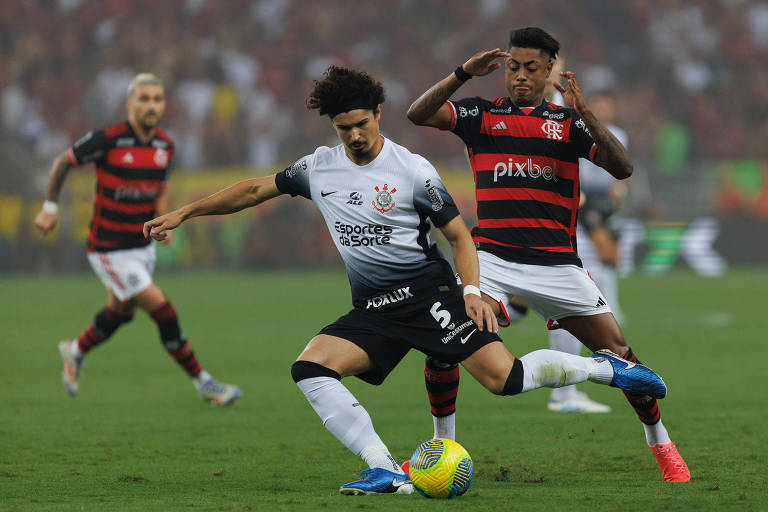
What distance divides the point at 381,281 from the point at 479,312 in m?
0.55

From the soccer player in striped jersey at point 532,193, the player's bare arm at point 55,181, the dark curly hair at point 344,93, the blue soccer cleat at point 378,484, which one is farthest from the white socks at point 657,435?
the player's bare arm at point 55,181

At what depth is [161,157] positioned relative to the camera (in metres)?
9.31

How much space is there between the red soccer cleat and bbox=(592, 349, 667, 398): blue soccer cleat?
324 millimetres

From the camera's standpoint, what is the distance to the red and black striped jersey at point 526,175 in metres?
6.03

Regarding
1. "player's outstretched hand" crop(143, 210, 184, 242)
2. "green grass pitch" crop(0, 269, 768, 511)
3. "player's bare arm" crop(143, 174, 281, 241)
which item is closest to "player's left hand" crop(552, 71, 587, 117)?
"player's bare arm" crop(143, 174, 281, 241)

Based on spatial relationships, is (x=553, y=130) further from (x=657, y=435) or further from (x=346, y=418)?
(x=346, y=418)

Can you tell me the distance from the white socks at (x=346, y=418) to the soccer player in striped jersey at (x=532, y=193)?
2.23ft

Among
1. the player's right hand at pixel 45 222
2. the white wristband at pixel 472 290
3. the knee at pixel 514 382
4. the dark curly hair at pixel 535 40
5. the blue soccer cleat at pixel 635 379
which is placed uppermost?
the dark curly hair at pixel 535 40

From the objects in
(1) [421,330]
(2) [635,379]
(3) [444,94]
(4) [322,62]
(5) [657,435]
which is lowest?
(5) [657,435]

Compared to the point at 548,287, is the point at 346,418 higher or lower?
lower

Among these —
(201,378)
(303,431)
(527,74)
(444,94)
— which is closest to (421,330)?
(444,94)

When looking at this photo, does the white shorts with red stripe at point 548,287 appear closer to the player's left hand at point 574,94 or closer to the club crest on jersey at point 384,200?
the club crest on jersey at point 384,200

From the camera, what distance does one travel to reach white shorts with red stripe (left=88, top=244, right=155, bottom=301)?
900 centimetres

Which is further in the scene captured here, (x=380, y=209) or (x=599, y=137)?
(x=599, y=137)
